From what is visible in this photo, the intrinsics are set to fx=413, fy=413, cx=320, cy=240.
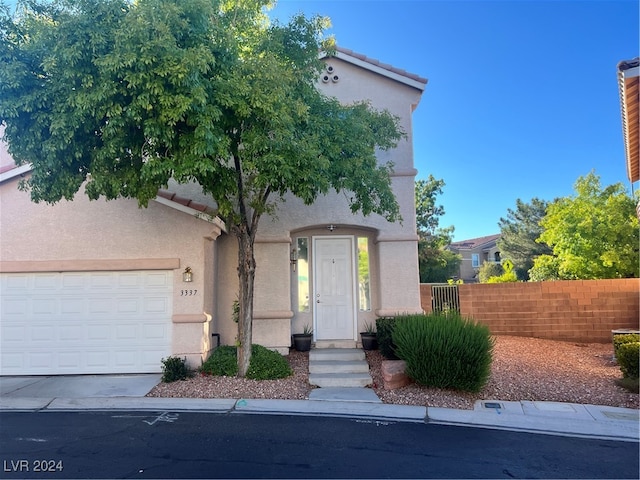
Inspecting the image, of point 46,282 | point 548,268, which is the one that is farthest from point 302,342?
point 548,268

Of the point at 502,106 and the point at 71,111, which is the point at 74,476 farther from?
the point at 502,106

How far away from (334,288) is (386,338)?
2156 millimetres

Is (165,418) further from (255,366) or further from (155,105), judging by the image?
(155,105)

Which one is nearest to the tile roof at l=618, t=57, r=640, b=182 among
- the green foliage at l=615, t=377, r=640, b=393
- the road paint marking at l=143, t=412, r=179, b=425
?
the green foliage at l=615, t=377, r=640, b=393

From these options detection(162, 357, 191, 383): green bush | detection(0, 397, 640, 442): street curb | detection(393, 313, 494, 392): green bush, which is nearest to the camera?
detection(0, 397, 640, 442): street curb

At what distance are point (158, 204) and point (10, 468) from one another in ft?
18.6

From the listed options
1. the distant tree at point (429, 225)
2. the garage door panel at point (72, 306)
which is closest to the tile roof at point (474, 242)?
the distant tree at point (429, 225)

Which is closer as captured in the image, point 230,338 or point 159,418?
point 159,418

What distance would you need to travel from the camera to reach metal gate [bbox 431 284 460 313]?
13484 millimetres

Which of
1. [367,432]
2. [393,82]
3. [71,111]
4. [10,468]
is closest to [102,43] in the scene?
[71,111]

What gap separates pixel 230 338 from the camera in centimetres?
1048

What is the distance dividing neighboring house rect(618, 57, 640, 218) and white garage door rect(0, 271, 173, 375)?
9.52 metres

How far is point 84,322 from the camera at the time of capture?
889 centimetres

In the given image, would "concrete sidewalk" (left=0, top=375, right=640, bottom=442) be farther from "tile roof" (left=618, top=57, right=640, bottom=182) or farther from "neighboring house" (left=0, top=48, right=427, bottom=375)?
"tile roof" (left=618, top=57, right=640, bottom=182)
